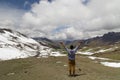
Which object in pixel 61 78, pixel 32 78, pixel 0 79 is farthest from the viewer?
pixel 0 79

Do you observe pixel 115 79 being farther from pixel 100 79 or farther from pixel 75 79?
pixel 75 79

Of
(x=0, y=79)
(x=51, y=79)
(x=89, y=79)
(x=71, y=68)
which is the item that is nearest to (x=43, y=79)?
(x=51, y=79)

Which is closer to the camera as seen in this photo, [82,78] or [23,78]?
[82,78]

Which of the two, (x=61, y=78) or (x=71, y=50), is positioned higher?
(x=71, y=50)

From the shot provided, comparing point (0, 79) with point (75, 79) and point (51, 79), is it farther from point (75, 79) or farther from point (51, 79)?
point (75, 79)

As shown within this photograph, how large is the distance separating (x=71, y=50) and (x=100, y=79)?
4555 millimetres

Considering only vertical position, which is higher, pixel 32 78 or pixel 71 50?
pixel 71 50

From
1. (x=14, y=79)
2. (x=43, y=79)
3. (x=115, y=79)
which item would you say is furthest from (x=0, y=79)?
(x=115, y=79)

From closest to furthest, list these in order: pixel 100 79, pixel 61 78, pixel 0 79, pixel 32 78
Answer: pixel 100 79
pixel 61 78
pixel 32 78
pixel 0 79

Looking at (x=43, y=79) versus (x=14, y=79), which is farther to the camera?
(x=14, y=79)

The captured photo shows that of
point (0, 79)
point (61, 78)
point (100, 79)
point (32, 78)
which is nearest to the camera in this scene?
point (100, 79)

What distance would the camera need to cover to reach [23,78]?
1153 inches

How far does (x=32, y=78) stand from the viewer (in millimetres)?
28625

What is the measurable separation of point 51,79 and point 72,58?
330 centimetres
